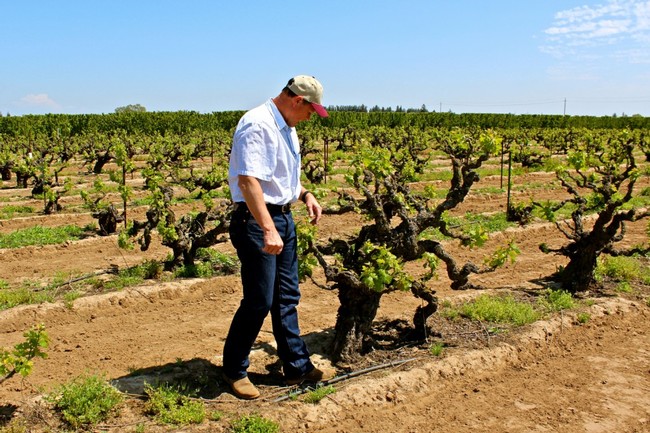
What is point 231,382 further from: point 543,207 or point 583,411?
point 543,207

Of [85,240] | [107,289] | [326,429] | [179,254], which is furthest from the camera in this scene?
[85,240]

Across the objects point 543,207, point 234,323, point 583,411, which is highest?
point 543,207

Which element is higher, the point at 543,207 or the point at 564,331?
the point at 543,207

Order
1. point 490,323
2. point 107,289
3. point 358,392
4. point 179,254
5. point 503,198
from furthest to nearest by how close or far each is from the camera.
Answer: point 503,198
point 179,254
point 107,289
point 490,323
point 358,392

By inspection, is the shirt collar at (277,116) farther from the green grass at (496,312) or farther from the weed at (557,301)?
the weed at (557,301)

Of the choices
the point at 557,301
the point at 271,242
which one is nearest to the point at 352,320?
the point at 271,242

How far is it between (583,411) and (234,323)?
2.97m

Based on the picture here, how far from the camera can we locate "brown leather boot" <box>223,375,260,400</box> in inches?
189

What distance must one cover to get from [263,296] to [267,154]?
1067mm

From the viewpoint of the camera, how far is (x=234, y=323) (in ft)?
15.6

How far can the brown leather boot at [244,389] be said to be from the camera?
4.80 meters

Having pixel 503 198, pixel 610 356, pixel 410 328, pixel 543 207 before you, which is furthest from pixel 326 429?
pixel 503 198

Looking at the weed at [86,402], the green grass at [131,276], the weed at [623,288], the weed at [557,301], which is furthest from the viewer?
the green grass at [131,276]

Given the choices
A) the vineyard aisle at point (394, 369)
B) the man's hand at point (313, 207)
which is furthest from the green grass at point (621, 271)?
the man's hand at point (313, 207)
